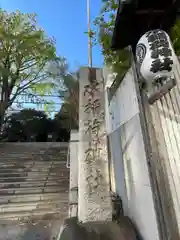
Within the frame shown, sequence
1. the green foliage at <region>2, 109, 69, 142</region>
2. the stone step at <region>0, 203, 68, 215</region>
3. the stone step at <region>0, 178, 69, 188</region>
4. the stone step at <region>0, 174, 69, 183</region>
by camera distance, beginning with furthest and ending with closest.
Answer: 1. the green foliage at <region>2, 109, 69, 142</region>
2. the stone step at <region>0, 174, 69, 183</region>
3. the stone step at <region>0, 178, 69, 188</region>
4. the stone step at <region>0, 203, 68, 215</region>

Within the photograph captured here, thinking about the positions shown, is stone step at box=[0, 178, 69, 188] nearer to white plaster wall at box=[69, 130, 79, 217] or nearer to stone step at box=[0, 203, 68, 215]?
stone step at box=[0, 203, 68, 215]

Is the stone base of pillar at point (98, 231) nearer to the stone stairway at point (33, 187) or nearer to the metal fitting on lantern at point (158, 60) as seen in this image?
the stone stairway at point (33, 187)

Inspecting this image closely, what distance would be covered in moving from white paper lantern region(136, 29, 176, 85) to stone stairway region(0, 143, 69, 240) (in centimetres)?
339

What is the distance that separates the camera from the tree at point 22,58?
1027cm

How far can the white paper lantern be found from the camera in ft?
5.80

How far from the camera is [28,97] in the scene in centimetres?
1262

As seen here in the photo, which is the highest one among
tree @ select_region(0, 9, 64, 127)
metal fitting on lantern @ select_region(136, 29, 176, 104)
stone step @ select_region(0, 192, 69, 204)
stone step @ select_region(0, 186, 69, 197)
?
tree @ select_region(0, 9, 64, 127)

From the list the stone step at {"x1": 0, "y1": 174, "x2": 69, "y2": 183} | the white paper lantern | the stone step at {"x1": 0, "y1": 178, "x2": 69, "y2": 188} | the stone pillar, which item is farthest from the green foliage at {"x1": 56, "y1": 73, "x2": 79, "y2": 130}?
the white paper lantern

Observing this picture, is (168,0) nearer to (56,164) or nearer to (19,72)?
(56,164)

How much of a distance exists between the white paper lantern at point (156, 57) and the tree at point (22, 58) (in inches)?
402

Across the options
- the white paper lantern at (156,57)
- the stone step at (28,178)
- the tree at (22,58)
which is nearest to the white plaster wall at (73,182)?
the stone step at (28,178)

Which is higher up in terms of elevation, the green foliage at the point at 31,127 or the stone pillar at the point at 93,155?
the green foliage at the point at 31,127

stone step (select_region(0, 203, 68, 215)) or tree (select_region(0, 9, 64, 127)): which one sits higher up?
tree (select_region(0, 9, 64, 127))

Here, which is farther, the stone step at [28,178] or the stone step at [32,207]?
the stone step at [28,178]
